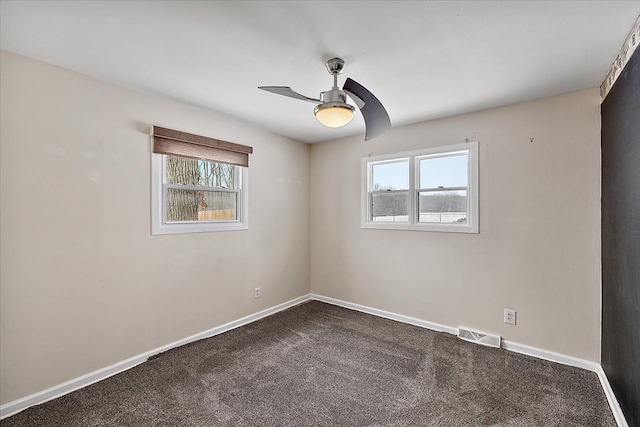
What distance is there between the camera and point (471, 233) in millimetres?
3033

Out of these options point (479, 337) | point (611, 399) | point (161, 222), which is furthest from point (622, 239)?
point (161, 222)

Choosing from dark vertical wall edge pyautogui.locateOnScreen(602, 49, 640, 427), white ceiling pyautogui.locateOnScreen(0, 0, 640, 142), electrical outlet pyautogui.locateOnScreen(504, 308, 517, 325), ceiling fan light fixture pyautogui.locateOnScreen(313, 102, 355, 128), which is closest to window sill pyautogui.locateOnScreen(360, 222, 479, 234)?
electrical outlet pyautogui.locateOnScreen(504, 308, 517, 325)

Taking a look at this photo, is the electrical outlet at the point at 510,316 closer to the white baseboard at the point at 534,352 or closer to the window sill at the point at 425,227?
the white baseboard at the point at 534,352

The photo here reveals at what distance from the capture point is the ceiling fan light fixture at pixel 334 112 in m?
1.82

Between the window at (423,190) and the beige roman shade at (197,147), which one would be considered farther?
the window at (423,190)

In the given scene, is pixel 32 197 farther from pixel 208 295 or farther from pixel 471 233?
pixel 471 233

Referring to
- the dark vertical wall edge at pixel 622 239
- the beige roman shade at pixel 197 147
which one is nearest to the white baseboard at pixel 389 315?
the dark vertical wall edge at pixel 622 239

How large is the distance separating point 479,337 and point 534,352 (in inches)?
17.5

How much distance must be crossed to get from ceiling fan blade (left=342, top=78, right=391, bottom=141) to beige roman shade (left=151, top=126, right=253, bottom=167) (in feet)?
5.36

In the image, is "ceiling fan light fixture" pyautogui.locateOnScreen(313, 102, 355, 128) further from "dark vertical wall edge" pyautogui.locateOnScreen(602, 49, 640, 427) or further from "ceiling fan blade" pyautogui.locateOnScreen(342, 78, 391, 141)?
"dark vertical wall edge" pyautogui.locateOnScreen(602, 49, 640, 427)

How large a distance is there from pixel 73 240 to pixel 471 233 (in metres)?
3.48

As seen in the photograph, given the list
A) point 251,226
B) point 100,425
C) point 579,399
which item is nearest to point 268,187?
point 251,226

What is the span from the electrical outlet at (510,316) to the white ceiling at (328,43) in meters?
1.98

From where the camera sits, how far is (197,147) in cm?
292
